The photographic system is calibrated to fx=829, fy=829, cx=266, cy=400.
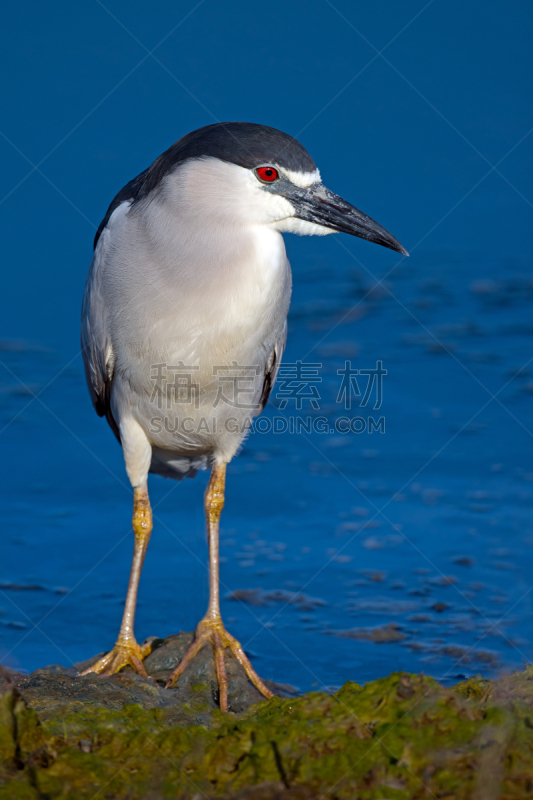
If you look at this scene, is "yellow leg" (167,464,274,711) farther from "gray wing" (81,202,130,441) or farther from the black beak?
the black beak

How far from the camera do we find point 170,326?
383 centimetres

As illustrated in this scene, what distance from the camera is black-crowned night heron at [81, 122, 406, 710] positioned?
11.9ft

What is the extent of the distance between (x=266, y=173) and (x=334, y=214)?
0.39 m

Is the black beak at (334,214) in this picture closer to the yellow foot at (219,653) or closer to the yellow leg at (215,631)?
the yellow leg at (215,631)

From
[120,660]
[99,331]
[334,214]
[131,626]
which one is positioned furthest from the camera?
[99,331]

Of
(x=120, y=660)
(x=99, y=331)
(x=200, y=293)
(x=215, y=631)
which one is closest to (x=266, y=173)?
(x=200, y=293)

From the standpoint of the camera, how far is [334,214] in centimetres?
380

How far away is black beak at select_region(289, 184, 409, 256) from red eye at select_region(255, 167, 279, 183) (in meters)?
0.12

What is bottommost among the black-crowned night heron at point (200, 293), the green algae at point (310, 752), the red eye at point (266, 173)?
the green algae at point (310, 752)

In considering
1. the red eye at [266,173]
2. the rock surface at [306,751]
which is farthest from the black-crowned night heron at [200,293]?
the rock surface at [306,751]

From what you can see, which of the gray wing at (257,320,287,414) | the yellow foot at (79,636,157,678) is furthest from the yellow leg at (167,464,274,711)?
the gray wing at (257,320,287,414)

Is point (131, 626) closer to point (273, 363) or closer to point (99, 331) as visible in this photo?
point (99, 331)

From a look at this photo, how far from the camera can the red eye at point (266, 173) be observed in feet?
11.8

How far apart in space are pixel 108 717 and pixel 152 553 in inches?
116
